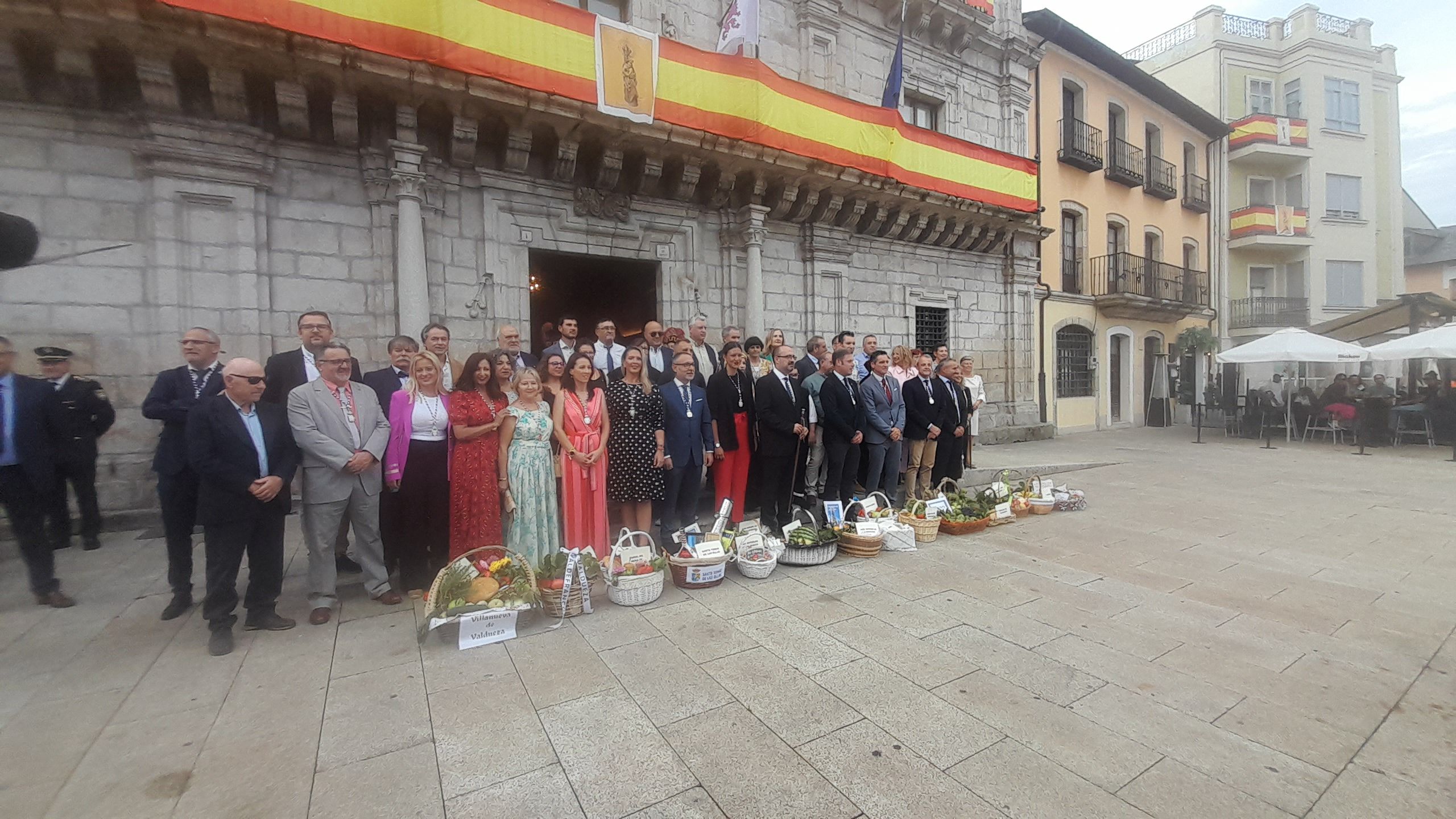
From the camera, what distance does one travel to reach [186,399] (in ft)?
14.2

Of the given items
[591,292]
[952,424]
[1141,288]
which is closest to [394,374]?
[952,424]

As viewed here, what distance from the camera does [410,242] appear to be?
7.16 m

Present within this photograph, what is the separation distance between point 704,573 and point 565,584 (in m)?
1.04

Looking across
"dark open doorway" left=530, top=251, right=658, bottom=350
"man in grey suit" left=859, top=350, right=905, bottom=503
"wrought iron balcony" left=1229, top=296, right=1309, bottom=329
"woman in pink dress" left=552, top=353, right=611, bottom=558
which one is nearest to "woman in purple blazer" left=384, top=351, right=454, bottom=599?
"woman in pink dress" left=552, top=353, right=611, bottom=558

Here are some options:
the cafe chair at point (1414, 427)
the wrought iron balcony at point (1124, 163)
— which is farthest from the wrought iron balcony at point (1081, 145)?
the cafe chair at point (1414, 427)

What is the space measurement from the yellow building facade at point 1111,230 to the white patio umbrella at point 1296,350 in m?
3.63

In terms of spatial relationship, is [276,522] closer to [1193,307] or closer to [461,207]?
[461,207]

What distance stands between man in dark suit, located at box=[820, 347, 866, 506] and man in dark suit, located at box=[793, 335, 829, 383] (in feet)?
2.92

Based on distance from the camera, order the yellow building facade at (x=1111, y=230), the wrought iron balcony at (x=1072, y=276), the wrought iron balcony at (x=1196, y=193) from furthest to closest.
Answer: the wrought iron balcony at (x=1196, y=193) < the wrought iron balcony at (x=1072, y=276) < the yellow building facade at (x=1111, y=230)

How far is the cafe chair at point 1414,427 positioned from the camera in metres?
13.0

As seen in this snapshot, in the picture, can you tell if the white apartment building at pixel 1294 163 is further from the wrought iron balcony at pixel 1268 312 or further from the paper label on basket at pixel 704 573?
the paper label on basket at pixel 704 573

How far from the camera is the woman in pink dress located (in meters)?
4.75

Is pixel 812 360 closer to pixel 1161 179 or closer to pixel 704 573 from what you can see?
pixel 704 573

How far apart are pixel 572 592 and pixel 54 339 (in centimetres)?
622
